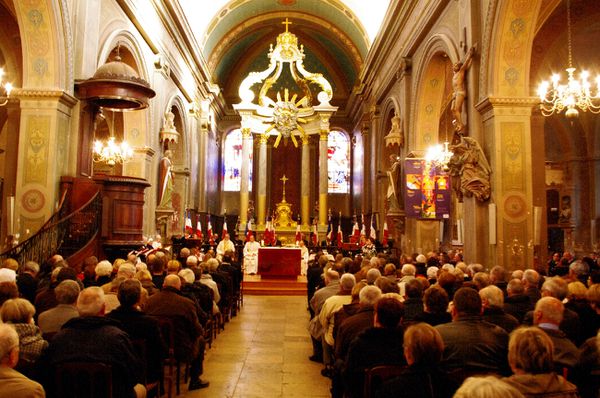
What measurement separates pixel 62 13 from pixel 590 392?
9129mm

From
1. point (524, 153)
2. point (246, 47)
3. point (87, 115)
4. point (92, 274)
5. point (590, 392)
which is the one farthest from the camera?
point (246, 47)

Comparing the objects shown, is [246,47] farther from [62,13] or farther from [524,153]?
[524,153]

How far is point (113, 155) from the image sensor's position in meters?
12.0

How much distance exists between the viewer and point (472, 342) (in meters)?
3.26

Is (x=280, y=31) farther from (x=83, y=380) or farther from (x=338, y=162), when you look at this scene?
(x=83, y=380)

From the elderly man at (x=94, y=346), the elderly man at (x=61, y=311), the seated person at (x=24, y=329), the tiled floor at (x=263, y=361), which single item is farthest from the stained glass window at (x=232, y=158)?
the seated person at (x=24, y=329)

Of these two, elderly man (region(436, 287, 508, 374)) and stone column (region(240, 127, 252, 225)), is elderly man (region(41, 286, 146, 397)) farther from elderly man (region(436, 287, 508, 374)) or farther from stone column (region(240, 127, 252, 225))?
stone column (region(240, 127, 252, 225))

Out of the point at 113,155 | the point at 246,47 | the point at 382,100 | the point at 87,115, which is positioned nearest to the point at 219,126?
the point at 246,47

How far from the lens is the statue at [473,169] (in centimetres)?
889

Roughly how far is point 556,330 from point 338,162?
24.7 metres

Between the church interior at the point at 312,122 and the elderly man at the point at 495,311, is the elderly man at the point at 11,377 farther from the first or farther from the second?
A: the church interior at the point at 312,122

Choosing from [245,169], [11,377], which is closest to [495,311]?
[11,377]

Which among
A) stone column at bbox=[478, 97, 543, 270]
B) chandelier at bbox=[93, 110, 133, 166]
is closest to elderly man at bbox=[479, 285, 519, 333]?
stone column at bbox=[478, 97, 543, 270]

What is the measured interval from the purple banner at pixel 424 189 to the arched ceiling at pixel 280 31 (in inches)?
331
